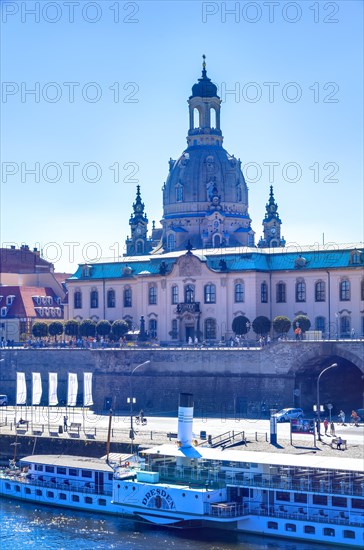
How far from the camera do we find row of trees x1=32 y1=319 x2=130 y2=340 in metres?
103

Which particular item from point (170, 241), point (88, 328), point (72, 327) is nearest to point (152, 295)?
point (88, 328)

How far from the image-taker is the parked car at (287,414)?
7694cm

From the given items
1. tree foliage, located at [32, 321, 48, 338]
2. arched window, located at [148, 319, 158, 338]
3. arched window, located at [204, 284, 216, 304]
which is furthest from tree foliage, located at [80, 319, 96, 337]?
arched window, located at [204, 284, 216, 304]

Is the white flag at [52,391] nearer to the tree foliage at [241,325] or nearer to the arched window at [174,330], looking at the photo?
the tree foliage at [241,325]

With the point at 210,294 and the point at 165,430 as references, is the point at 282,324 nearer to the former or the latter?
the point at 210,294

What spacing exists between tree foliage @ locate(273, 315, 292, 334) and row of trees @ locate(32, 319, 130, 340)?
50.1 feet

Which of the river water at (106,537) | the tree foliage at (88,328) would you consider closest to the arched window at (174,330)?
the tree foliage at (88,328)

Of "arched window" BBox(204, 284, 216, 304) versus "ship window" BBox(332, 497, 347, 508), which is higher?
"arched window" BBox(204, 284, 216, 304)

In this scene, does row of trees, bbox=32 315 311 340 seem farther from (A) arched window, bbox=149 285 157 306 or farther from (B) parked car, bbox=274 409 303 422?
(B) parked car, bbox=274 409 303 422

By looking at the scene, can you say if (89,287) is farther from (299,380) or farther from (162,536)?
(162,536)

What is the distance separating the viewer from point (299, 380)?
83.6 m

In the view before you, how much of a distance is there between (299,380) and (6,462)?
2218 centimetres

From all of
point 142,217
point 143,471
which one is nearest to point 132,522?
point 143,471

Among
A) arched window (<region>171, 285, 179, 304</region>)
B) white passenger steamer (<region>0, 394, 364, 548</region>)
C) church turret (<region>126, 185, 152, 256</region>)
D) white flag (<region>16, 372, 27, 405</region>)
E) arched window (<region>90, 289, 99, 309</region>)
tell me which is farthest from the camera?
church turret (<region>126, 185, 152, 256</region>)
